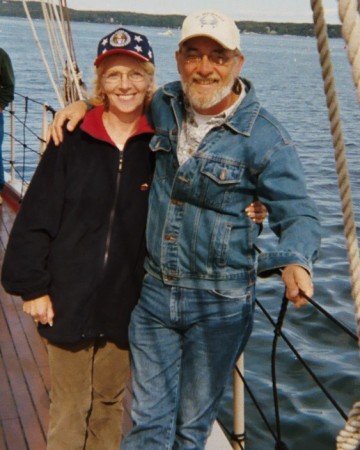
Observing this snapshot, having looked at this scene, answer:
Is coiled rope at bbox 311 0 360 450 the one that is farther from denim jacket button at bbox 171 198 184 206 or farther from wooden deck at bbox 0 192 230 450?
wooden deck at bbox 0 192 230 450

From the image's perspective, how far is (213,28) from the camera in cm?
197

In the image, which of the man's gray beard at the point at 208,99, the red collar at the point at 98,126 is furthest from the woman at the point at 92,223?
the man's gray beard at the point at 208,99

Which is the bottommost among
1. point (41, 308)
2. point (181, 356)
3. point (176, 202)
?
point (181, 356)

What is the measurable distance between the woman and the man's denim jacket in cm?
12

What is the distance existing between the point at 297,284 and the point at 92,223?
718 mm

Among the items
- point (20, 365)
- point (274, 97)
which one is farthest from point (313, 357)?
point (274, 97)

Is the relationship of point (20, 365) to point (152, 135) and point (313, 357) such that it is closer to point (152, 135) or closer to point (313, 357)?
point (152, 135)

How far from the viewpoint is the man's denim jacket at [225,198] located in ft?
6.41

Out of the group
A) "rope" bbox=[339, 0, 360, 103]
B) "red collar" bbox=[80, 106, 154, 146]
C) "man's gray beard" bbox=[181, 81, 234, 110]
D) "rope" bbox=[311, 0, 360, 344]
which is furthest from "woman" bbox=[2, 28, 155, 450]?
"rope" bbox=[339, 0, 360, 103]

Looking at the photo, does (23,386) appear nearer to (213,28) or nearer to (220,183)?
(220,183)

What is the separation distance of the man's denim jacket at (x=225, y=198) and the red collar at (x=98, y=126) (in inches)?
3.5

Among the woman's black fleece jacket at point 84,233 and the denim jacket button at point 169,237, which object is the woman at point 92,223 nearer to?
the woman's black fleece jacket at point 84,233

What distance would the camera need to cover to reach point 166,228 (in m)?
2.10

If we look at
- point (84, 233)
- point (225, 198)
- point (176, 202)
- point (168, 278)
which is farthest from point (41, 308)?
point (225, 198)
